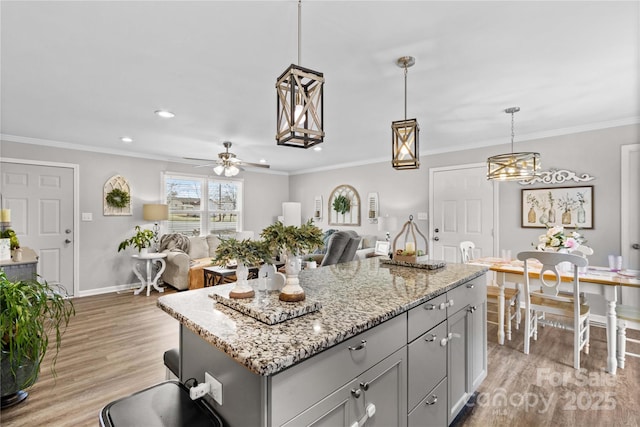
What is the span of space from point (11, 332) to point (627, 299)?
18.0 feet


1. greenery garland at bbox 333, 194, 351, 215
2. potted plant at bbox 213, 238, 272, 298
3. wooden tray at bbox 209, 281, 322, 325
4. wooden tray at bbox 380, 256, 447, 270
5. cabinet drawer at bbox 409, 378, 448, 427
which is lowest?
cabinet drawer at bbox 409, 378, 448, 427

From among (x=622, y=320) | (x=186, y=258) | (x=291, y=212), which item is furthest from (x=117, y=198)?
(x=622, y=320)

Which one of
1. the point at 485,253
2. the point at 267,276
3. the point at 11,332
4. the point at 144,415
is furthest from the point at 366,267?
the point at 485,253

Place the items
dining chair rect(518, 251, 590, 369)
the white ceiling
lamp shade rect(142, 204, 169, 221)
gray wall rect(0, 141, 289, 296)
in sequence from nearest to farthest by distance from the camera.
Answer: the white ceiling < dining chair rect(518, 251, 590, 369) < gray wall rect(0, 141, 289, 296) < lamp shade rect(142, 204, 169, 221)

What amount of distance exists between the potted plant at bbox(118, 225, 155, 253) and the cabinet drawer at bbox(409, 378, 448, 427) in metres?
4.87

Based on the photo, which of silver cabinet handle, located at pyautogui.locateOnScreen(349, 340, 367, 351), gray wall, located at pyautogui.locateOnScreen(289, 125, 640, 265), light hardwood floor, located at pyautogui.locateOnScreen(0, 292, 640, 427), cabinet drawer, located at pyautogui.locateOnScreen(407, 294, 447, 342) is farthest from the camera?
gray wall, located at pyautogui.locateOnScreen(289, 125, 640, 265)

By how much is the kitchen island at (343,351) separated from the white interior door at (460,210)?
2.85m

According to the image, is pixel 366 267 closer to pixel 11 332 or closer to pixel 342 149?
pixel 11 332

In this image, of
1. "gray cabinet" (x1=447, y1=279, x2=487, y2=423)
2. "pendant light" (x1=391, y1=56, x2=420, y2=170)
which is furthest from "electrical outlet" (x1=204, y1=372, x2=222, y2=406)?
"pendant light" (x1=391, y1=56, x2=420, y2=170)

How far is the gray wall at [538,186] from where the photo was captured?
3.52 meters

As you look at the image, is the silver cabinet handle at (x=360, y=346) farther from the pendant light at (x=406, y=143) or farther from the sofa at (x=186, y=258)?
the sofa at (x=186, y=258)

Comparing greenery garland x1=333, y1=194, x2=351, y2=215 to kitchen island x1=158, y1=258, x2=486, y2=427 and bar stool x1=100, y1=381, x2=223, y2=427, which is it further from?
bar stool x1=100, y1=381, x2=223, y2=427

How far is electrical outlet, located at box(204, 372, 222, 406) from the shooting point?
3.52 ft

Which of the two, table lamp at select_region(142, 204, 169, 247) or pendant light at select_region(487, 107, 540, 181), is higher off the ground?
pendant light at select_region(487, 107, 540, 181)
